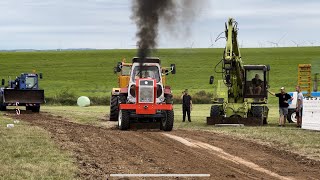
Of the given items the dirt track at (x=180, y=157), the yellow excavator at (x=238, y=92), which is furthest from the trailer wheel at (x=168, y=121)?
the yellow excavator at (x=238, y=92)

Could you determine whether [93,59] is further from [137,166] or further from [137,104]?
[137,166]

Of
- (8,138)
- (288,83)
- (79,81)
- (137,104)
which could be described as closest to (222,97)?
(137,104)

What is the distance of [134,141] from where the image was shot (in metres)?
19.6

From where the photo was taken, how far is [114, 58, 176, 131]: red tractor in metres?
24.3

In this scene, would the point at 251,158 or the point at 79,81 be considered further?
the point at 79,81

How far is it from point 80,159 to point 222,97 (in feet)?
54.9

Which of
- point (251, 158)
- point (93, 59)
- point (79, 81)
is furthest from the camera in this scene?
point (93, 59)

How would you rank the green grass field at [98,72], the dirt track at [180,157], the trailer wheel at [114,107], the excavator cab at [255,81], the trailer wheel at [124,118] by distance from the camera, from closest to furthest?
the dirt track at [180,157]
the trailer wheel at [124,118]
the excavator cab at [255,81]
the trailer wheel at [114,107]
the green grass field at [98,72]

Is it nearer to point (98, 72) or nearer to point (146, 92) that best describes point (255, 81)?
point (146, 92)

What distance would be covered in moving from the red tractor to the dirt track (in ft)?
8.57

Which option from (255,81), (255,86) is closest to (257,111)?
(255,86)

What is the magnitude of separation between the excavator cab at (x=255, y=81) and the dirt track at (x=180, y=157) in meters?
9.33

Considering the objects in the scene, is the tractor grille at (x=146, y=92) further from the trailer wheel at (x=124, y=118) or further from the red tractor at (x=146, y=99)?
the trailer wheel at (x=124, y=118)

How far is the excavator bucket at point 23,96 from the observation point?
134 ft
